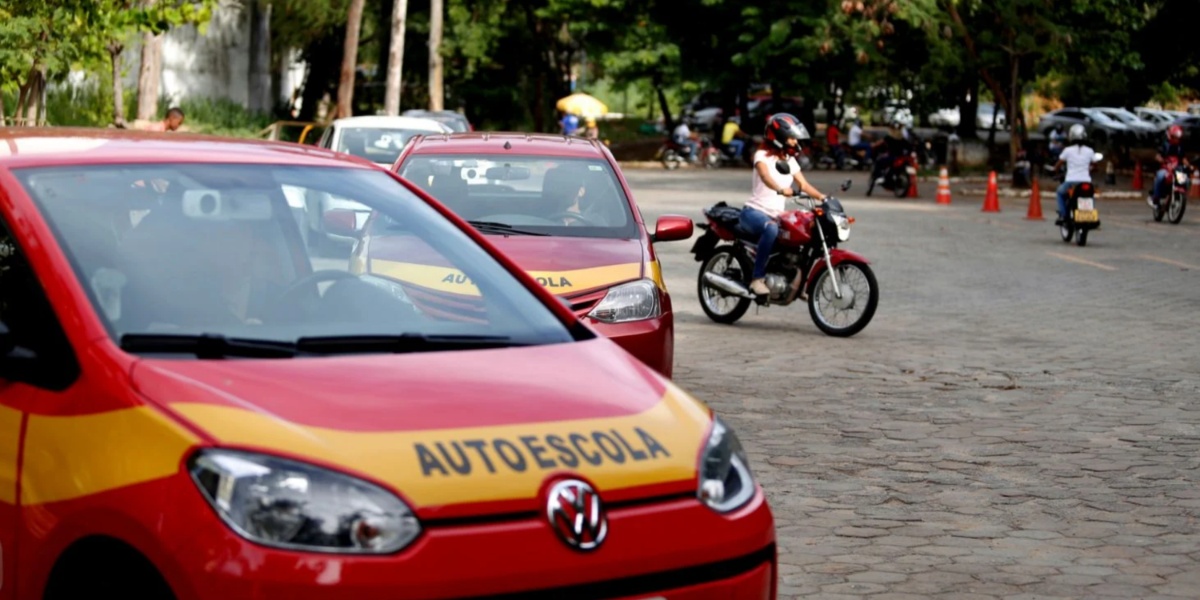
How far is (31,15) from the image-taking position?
57.9ft

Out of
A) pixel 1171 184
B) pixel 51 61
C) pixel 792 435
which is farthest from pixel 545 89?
pixel 792 435

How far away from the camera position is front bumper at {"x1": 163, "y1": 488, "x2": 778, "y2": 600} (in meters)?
3.54

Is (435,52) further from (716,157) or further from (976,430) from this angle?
(976,430)

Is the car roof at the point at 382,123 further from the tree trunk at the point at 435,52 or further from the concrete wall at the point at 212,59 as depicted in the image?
the tree trunk at the point at 435,52

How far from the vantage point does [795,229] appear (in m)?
14.1

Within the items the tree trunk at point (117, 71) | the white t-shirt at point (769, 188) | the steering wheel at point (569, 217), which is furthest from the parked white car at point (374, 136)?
the steering wheel at point (569, 217)

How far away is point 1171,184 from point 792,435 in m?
21.2

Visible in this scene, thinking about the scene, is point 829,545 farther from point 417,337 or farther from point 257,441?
point 257,441

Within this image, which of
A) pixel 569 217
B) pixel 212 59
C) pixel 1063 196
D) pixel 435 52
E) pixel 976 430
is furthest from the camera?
pixel 435 52

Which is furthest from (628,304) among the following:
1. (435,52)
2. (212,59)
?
(435,52)

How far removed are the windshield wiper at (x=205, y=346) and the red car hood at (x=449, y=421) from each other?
74 mm

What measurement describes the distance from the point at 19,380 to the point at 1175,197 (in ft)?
88.7

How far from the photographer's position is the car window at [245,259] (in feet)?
14.4

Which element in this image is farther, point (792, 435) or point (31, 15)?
point (31, 15)
